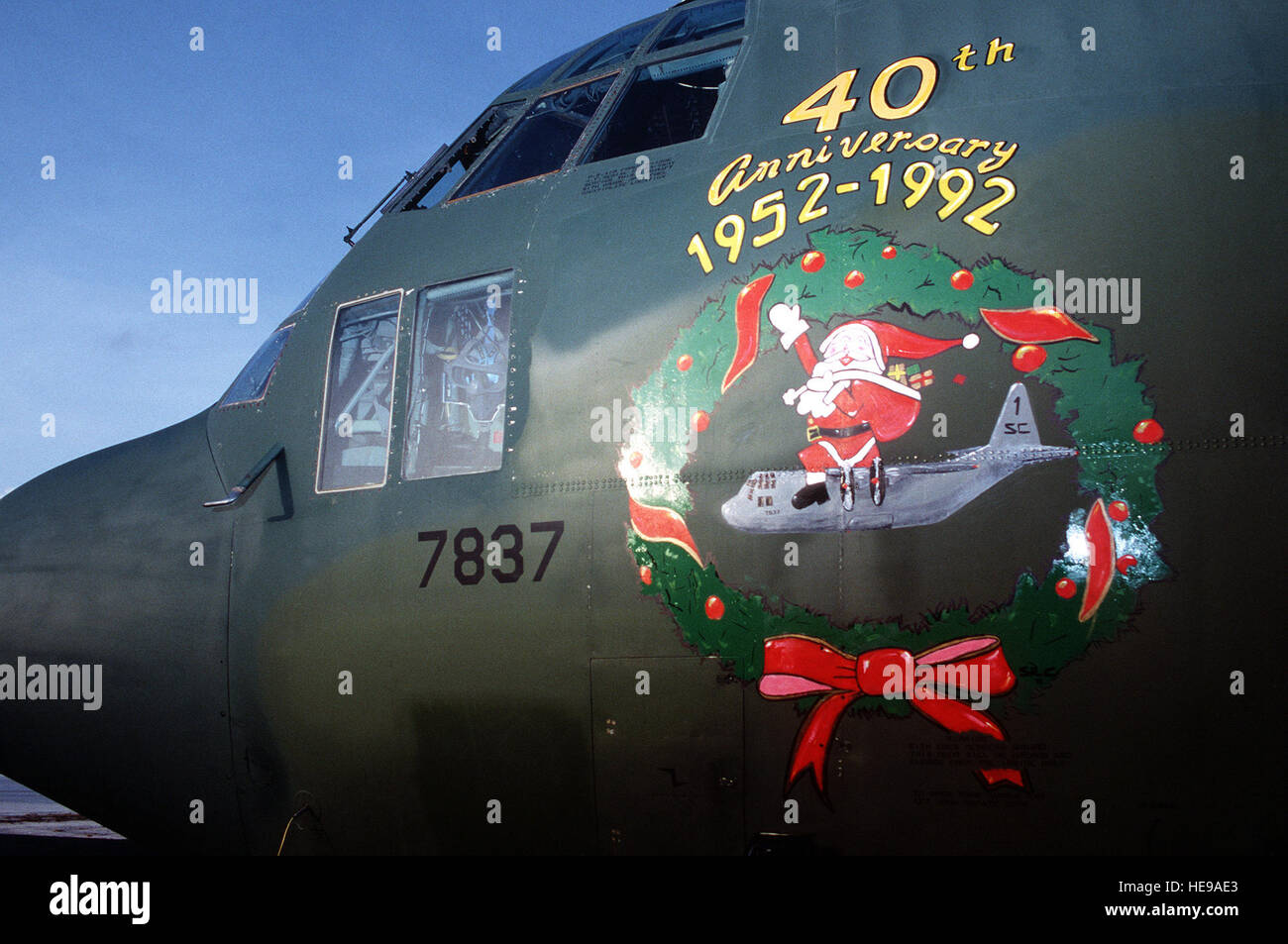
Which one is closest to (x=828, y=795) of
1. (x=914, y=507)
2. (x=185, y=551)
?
(x=914, y=507)

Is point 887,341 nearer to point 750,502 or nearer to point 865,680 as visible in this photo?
point 750,502

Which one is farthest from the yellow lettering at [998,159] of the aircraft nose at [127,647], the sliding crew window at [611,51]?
the aircraft nose at [127,647]

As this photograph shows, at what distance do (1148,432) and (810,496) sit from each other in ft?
4.34

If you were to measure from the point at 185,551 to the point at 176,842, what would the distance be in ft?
5.60

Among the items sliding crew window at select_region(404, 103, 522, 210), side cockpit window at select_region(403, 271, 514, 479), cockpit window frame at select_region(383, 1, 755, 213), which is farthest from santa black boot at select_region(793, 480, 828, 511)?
sliding crew window at select_region(404, 103, 522, 210)

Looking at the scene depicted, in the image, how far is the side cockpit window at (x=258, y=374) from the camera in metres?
6.60

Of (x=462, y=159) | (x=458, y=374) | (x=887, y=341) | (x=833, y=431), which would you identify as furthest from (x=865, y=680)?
(x=462, y=159)

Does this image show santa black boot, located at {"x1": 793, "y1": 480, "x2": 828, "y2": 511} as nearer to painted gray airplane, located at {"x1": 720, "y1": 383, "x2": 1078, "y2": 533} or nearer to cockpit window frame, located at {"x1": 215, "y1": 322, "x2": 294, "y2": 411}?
painted gray airplane, located at {"x1": 720, "y1": 383, "x2": 1078, "y2": 533}

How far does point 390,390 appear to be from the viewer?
19.5ft

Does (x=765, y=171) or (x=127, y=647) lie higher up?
(x=765, y=171)

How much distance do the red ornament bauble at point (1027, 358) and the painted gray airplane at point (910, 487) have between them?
0.25ft

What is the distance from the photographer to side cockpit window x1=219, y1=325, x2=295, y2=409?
6602 mm

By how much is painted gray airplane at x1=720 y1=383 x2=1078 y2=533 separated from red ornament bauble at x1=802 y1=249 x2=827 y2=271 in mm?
929

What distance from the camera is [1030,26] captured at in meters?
4.75
